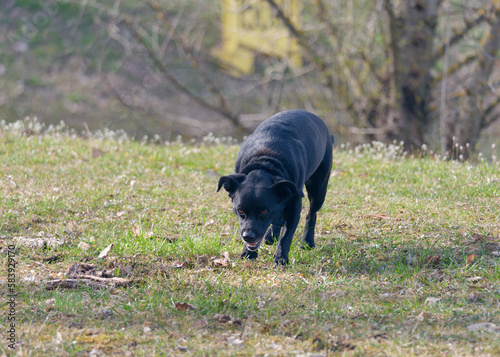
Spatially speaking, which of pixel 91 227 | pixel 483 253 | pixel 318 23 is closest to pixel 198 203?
pixel 91 227

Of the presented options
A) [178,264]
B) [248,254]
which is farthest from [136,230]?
[248,254]

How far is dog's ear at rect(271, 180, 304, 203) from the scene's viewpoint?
457cm

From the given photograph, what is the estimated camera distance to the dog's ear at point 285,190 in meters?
4.57

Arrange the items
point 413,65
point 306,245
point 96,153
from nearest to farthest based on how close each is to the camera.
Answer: point 306,245
point 96,153
point 413,65

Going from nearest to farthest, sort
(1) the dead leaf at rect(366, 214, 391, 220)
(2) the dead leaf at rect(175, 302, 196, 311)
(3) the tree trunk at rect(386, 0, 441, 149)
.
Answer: (2) the dead leaf at rect(175, 302, 196, 311), (1) the dead leaf at rect(366, 214, 391, 220), (3) the tree trunk at rect(386, 0, 441, 149)

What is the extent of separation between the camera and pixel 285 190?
4.66 meters

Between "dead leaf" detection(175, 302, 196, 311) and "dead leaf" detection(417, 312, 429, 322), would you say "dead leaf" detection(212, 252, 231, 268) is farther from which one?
"dead leaf" detection(417, 312, 429, 322)

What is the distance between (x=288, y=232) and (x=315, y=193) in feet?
2.93

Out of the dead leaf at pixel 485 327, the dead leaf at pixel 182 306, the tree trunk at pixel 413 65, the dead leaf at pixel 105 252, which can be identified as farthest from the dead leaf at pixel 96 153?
the tree trunk at pixel 413 65

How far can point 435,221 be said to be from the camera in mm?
5844

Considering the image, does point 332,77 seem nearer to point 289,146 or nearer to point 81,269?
point 289,146

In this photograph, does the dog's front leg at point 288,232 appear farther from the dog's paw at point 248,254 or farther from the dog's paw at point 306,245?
the dog's paw at point 306,245

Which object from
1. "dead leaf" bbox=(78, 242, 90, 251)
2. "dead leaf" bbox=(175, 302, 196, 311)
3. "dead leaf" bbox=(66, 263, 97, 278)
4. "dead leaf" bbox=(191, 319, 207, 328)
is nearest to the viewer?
"dead leaf" bbox=(191, 319, 207, 328)

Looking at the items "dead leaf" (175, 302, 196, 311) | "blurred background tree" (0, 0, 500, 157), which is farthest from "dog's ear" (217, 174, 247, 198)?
"blurred background tree" (0, 0, 500, 157)
